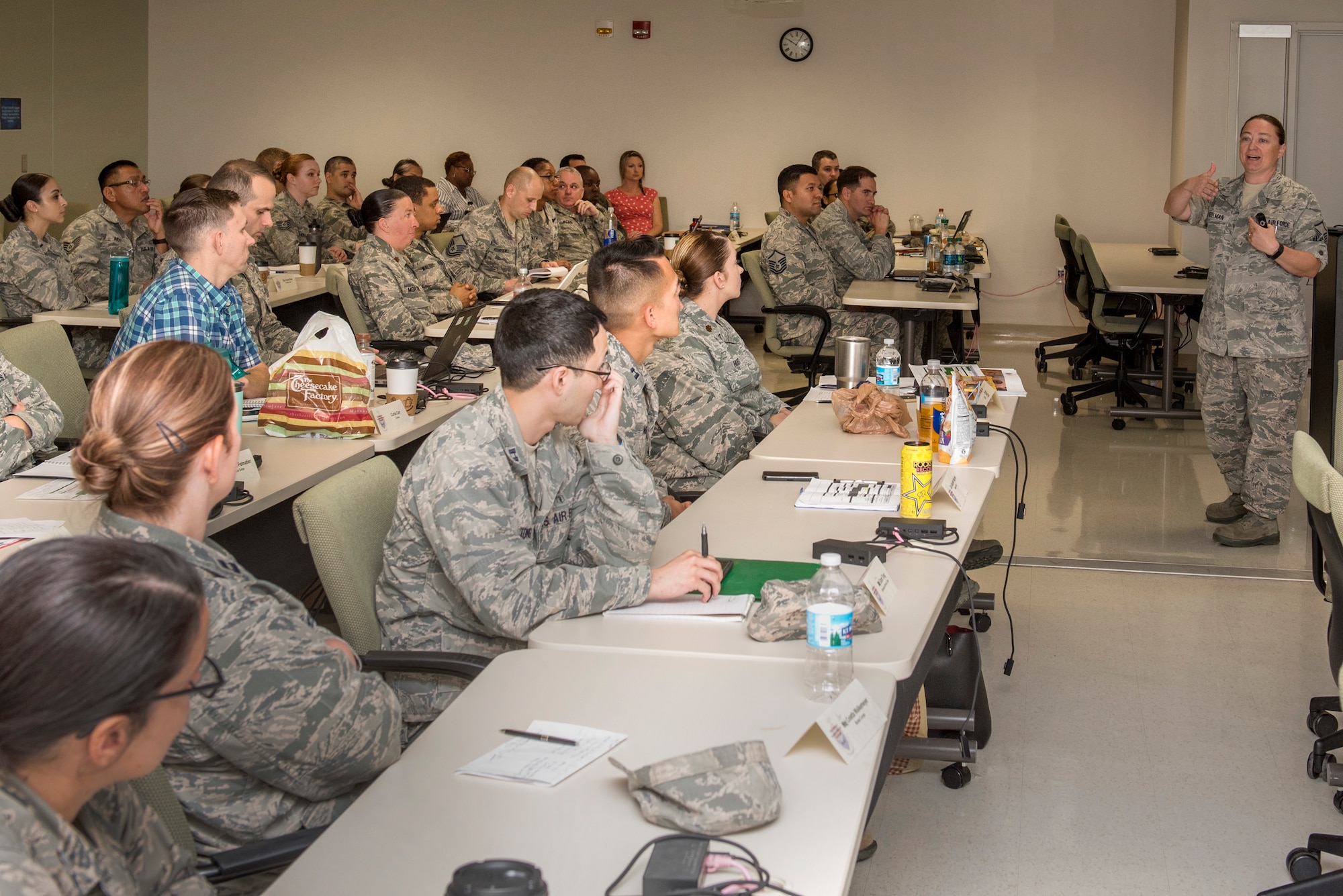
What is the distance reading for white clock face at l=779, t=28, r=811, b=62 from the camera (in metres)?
10.9

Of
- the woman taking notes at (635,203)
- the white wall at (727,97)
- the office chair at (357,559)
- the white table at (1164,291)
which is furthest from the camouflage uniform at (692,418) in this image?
the white wall at (727,97)

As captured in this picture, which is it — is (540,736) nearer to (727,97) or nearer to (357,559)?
(357,559)

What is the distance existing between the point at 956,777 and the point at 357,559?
5.06 feet

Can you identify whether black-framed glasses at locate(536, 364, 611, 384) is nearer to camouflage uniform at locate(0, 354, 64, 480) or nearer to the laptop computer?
camouflage uniform at locate(0, 354, 64, 480)

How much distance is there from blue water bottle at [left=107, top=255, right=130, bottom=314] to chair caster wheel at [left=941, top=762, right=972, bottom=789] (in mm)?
4223

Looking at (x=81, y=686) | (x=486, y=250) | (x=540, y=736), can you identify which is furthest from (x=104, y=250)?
(x=81, y=686)

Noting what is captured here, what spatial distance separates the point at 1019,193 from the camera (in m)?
10.7

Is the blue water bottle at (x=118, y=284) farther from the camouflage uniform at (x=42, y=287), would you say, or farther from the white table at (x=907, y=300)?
the white table at (x=907, y=300)

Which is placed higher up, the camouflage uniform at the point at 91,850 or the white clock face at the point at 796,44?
the white clock face at the point at 796,44

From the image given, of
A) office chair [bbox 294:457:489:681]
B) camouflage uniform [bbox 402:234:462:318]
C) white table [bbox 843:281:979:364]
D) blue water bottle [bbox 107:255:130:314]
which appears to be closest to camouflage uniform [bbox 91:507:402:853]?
office chair [bbox 294:457:489:681]

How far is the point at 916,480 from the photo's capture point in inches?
106

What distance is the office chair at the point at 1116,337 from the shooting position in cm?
725

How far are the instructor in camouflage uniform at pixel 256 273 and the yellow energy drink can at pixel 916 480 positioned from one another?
2547 millimetres

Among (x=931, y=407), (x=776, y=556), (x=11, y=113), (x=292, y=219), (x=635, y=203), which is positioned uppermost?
(x=11, y=113)
